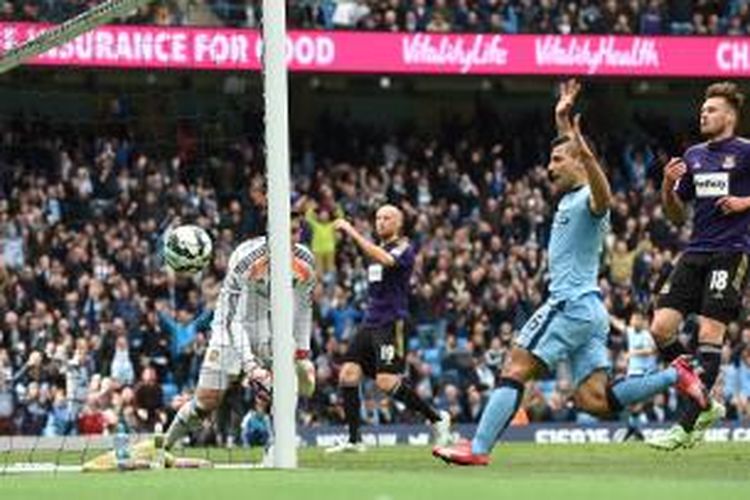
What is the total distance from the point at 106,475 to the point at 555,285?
2880mm

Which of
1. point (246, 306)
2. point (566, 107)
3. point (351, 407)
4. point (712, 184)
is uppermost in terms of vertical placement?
point (566, 107)

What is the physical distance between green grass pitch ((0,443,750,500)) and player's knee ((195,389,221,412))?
30.2 inches

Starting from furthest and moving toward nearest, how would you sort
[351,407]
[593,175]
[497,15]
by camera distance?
1. [497,15]
2. [351,407]
3. [593,175]

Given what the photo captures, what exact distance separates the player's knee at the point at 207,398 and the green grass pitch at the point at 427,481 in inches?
30.2

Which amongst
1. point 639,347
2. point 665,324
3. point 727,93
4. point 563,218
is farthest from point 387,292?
point 639,347

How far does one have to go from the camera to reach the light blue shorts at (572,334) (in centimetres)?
1223

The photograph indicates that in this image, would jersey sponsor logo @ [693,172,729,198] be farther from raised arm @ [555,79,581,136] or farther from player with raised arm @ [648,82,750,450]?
raised arm @ [555,79,581,136]

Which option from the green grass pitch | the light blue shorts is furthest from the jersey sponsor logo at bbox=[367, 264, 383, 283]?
the light blue shorts

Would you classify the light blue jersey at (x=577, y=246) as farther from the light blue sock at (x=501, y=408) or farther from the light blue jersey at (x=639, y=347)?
the light blue jersey at (x=639, y=347)

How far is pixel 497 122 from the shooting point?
36.5m

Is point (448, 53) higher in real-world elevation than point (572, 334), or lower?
higher

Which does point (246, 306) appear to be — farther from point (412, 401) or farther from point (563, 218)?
point (412, 401)

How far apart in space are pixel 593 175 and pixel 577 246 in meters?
0.69

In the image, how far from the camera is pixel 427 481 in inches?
418
